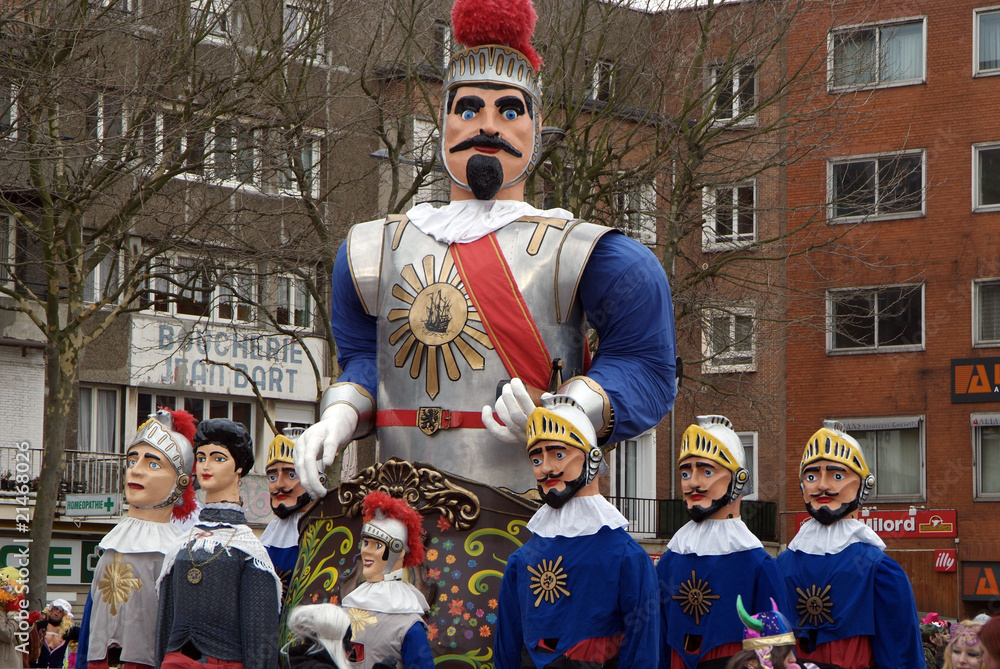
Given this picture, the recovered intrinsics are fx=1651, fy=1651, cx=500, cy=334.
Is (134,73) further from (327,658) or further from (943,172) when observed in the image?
(943,172)

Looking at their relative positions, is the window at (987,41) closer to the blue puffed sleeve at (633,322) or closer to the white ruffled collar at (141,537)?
the white ruffled collar at (141,537)

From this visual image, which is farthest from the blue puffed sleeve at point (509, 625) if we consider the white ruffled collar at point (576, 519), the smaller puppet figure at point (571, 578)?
the white ruffled collar at point (576, 519)

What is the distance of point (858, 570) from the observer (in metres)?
8.31

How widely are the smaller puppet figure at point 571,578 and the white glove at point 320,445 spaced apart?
2.67 feet

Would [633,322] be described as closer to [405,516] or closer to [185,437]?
[405,516]

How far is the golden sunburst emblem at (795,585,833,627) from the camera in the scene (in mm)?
8383

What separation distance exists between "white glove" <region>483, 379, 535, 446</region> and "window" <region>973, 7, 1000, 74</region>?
78.7 feet

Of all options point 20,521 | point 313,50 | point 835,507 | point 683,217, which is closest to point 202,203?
point 313,50

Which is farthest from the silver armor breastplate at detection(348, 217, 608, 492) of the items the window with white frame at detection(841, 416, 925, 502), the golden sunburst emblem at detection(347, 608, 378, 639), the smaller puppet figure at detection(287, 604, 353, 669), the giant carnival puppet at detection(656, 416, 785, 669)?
the window with white frame at detection(841, 416, 925, 502)

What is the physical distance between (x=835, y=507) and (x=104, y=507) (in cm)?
1467

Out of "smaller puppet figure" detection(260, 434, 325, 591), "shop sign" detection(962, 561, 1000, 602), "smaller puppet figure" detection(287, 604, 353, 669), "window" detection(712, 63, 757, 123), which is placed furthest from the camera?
"shop sign" detection(962, 561, 1000, 602)

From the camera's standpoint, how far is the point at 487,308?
6.52 meters

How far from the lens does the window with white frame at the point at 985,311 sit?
2805 cm

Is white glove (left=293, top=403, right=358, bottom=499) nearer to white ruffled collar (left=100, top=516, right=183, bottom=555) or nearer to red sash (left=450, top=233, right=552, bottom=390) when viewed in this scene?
red sash (left=450, top=233, right=552, bottom=390)
